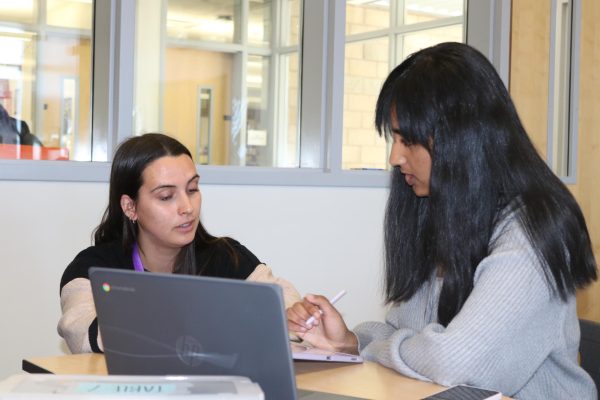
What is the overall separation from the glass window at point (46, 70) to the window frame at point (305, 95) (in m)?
0.64

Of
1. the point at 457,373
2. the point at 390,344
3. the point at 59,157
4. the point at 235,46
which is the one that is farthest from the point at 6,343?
the point at 235,46

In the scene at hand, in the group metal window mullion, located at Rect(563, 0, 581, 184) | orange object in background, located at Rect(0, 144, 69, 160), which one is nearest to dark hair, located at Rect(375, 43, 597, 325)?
orange object in background, located at Rect(0, 144, 69, 160)

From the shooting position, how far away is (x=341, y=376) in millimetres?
1617

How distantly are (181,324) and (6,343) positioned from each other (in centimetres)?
197

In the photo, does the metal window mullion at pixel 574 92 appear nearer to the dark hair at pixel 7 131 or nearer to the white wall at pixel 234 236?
the white wall at pixel 234 236

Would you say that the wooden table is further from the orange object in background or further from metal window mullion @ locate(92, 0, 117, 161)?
the orange object in background

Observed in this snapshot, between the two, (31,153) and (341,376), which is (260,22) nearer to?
(31,153)

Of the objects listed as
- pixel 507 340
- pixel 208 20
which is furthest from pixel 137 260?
pixel 208 20

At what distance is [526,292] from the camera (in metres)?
1.54

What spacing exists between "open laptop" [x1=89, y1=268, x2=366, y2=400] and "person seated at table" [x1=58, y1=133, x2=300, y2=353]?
1.03 meters

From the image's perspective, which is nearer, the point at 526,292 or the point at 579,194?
the point at 526,292

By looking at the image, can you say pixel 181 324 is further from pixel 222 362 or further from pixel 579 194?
pixel 579 194

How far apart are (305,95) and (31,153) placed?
50.1 inches

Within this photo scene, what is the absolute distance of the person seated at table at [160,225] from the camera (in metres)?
2.30
